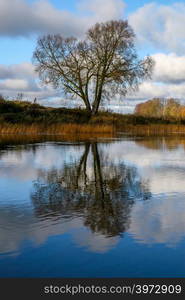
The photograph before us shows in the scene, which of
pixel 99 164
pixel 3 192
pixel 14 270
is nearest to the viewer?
pixel 14 270

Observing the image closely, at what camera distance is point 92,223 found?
496cm

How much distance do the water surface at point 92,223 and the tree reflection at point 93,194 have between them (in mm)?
11

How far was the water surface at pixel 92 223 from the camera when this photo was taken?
3719mm

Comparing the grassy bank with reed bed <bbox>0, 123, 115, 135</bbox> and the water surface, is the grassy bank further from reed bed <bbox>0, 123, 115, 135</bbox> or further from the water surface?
the water surface

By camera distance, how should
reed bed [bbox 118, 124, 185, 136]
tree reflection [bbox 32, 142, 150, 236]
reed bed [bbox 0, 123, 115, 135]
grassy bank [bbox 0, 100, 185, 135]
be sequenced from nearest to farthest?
1. tree reflection [bbox 32, 142, 150, 236]
2. reed bed [bbox 0, 123, 115, 135]
3. grassy bank [bbox 0, 100, 185, 135]
4. reed bed [bbox 118, 124, 185, 136]

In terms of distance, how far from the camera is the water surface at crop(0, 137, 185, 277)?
3.72 m

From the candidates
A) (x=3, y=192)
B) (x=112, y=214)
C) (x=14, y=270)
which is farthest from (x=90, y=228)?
(x=3, y=192)

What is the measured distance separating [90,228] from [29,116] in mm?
25621

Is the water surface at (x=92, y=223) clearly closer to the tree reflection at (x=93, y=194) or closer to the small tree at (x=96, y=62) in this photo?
the tree reflection at (x=93, y=194)

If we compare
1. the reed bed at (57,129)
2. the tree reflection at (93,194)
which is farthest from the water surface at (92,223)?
the reed bed at (57,129)

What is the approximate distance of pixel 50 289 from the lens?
3.35m

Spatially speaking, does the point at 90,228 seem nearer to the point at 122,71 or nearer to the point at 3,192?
the point at 3,192

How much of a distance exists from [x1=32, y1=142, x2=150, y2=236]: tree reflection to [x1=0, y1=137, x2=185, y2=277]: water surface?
0.01 meters

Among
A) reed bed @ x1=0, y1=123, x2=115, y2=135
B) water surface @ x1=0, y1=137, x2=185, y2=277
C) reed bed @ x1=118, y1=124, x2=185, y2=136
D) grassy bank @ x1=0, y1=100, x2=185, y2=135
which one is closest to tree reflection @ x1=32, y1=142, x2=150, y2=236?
water surface @ x1=0, y1=137, x2=185, y2=277
